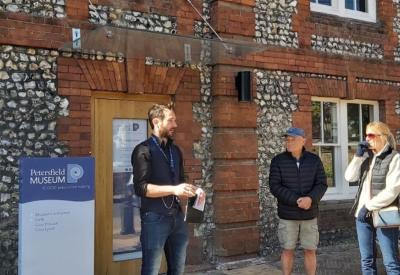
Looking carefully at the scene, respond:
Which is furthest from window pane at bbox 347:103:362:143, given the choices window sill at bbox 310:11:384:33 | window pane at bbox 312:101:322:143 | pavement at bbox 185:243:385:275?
pavement at bbox 185:243:385:275

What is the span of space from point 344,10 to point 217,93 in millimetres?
3337

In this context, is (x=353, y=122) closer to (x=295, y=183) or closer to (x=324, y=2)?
(x=324, y=2)

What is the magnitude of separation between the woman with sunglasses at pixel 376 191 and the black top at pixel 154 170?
1972 millimetres

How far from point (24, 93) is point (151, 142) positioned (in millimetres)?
1944

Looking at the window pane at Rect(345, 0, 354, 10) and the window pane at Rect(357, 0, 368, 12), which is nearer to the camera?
the window pane at Rect(345, 0, 354, 10)

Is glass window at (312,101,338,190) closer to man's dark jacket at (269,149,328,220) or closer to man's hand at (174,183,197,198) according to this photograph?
man's dark jacket at (269,149,328,220)

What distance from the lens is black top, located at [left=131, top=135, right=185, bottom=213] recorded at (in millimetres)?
4395

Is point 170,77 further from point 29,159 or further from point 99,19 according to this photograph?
point 29,159

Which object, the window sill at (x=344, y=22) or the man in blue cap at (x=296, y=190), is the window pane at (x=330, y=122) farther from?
the man in blue cap at (x=296, y=190)

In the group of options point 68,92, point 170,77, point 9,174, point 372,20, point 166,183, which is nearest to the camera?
point 166,183

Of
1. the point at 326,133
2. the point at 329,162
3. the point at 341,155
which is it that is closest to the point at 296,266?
the point at 329,162

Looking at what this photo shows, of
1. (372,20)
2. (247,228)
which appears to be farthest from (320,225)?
(372,20)

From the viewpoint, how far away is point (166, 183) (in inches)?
177

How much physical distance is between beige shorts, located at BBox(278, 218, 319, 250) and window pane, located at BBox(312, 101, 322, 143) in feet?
9.77
